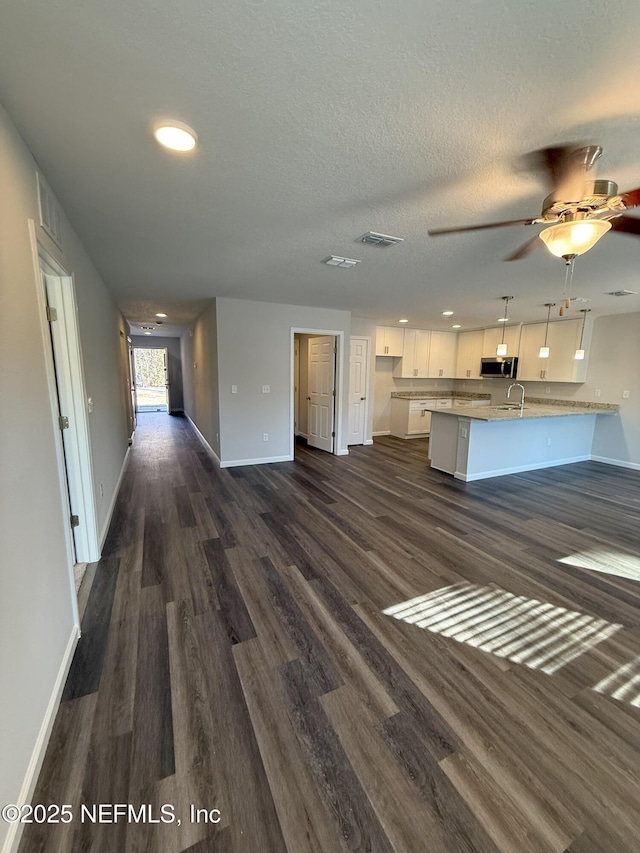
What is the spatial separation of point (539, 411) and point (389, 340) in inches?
125

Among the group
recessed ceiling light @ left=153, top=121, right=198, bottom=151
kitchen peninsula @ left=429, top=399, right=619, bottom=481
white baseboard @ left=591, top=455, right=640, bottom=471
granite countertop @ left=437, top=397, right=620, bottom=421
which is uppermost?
recessed ceiling light @ left=153, top=121, right=198, bottom=151

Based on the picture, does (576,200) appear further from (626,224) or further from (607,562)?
(607,562)

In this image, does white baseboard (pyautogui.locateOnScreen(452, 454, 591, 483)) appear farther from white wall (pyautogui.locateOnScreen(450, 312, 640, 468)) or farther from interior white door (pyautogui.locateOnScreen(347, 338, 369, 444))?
interior white door (pyautogui.locateOnScreen(347, 338, 369, 444))

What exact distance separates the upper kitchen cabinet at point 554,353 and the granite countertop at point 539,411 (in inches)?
19.8

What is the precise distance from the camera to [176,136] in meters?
1.50

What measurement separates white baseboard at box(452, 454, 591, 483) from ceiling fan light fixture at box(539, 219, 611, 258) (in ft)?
11.2

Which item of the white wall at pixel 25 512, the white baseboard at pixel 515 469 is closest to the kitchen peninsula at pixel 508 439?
the white baseboard at pixel 515 469

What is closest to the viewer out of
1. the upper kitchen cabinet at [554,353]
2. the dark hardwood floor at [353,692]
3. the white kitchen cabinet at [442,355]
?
the dark hardwood floor at [353,692]

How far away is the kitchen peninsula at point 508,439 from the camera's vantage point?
4.77 metres

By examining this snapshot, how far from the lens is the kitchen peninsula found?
15.6 ft

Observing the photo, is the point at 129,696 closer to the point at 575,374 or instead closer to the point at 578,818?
the point at 578,818

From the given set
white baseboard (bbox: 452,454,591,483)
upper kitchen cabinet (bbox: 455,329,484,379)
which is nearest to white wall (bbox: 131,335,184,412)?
upper kitchen cabinet (bbox: 455,329,484,379)

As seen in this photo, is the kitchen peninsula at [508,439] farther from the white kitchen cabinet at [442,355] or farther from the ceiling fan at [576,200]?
the ceiling fan at [576,200]

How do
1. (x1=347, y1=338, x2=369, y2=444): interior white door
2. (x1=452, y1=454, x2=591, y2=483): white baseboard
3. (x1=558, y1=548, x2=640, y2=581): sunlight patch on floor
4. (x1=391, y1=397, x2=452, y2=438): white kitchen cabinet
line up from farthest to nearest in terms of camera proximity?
(x1=391, y1=397, x2=452, y2=438): white kitchen cabinet < (x1=347, y1=338, x2=369, y2=444): interior white door < (x1=452, y1=454, x2=591, y2=483): white baseboard < (x1=558, y1=548, x2=640, y2=581): sunlight patch on floor
